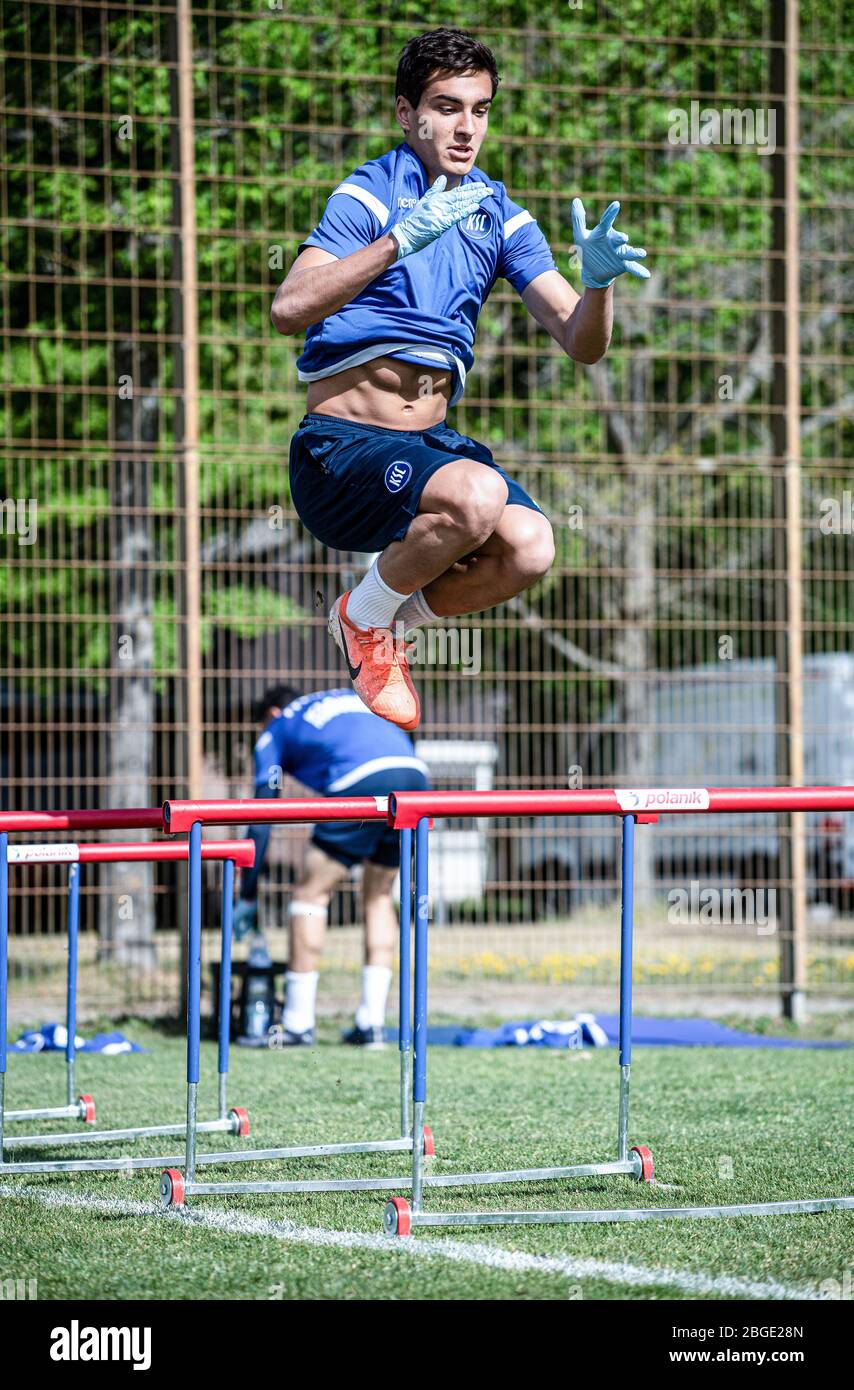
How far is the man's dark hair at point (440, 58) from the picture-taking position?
4.25m

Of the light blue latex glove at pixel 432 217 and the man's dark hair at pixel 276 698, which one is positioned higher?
the light blue latex glove at pixel 432 217

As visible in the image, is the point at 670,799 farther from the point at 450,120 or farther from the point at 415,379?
the point at 450,120

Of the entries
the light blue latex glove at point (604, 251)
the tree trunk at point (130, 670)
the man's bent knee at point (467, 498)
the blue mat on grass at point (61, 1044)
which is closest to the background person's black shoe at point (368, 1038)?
the blue mat on grass at point (61, 1044)

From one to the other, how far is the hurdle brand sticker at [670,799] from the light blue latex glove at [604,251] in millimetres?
1427

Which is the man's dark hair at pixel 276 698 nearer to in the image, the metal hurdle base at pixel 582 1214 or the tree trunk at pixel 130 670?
the tree trunk at pixel 130 670

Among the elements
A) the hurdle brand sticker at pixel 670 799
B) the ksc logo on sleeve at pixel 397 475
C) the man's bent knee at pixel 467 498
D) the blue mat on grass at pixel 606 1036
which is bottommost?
the blue mat on grass at pixel 606 1036

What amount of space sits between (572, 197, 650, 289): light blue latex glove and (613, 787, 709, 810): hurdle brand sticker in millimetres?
1427

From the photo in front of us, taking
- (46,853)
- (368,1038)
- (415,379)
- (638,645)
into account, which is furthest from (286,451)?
(415,379)

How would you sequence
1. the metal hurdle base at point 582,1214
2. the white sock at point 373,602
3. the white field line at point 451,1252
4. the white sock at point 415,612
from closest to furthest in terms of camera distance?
the white field line at point 451,1252 → the metal hurdle base at point 582,1214 → the white sock at point 373,602 → the white sock at point 415,612

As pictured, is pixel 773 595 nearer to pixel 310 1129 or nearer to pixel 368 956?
pixel 368 956

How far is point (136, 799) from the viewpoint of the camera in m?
11.5

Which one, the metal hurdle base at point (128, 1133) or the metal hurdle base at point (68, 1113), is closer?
the metal hurdle base at point (128, 1133)

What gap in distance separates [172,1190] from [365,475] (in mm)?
2045

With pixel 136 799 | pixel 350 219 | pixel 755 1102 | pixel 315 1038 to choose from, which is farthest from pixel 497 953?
pixel 350 219
